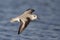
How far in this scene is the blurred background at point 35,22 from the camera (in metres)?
14.3

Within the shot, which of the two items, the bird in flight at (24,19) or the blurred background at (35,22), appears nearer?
the bird in flight at (24,19)

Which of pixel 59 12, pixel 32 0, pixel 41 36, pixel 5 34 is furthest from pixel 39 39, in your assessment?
pixel 32 0

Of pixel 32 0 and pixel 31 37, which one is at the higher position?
pixel 32 0

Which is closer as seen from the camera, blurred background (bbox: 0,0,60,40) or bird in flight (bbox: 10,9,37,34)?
bird in flight (bbox: 10,9,37,34)

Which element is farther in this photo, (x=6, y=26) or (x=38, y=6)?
(x=38, y=6)

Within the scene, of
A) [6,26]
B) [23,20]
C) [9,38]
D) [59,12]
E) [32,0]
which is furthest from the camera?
[32,0]

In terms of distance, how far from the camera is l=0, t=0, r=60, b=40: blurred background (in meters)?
14.3

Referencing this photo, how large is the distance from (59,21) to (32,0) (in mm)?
3725

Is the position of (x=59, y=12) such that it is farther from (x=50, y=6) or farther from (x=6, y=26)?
(x=6, y=26)

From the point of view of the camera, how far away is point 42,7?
17.8m

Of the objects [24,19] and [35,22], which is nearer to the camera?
[24,19]

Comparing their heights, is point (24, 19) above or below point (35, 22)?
below

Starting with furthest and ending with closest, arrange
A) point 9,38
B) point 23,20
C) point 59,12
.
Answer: point 59,12
point 9,38
point 23,20

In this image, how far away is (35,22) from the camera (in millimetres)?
15625
